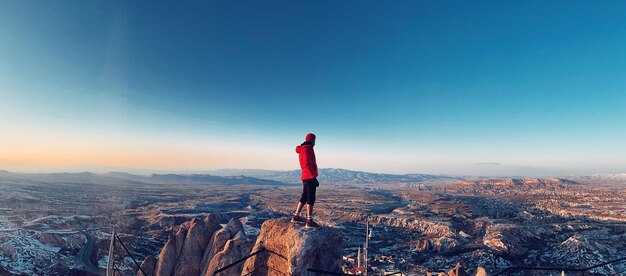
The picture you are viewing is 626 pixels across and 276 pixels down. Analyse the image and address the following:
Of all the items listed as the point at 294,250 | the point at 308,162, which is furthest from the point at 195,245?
the point at 308,162

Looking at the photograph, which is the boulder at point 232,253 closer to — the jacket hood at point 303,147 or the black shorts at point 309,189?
the black shorts at point 309,189

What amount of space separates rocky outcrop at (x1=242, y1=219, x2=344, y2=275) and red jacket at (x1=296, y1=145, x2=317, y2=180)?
1455mm

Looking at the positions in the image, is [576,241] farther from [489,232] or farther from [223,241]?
[223,241]

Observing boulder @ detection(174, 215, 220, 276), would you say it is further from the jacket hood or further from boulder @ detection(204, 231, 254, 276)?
the jacket hood

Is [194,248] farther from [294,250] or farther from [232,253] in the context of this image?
[294,250]

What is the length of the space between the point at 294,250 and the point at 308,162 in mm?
2371

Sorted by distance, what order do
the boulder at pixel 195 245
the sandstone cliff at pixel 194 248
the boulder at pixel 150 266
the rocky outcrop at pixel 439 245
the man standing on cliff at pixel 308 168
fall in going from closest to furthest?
the man standing on cliff at pixel 308 168 < the sandstone cliff at pixel 194 248 < the boulder at pixel 195 245 < the boulder at pixel 150 266 < the rocky outcrop at pixel 439 245

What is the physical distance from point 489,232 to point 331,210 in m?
66.9

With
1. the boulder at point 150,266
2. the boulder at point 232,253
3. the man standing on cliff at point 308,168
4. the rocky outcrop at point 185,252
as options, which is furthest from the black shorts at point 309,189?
the boulder at point 150,266

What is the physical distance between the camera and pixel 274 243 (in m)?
8.38

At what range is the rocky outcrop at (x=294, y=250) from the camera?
24.6ft

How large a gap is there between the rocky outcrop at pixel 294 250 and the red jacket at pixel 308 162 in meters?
1.45

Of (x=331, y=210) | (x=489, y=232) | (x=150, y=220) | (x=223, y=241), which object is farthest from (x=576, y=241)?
(x=150, y=220)

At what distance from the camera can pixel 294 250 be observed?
7.56 meters
